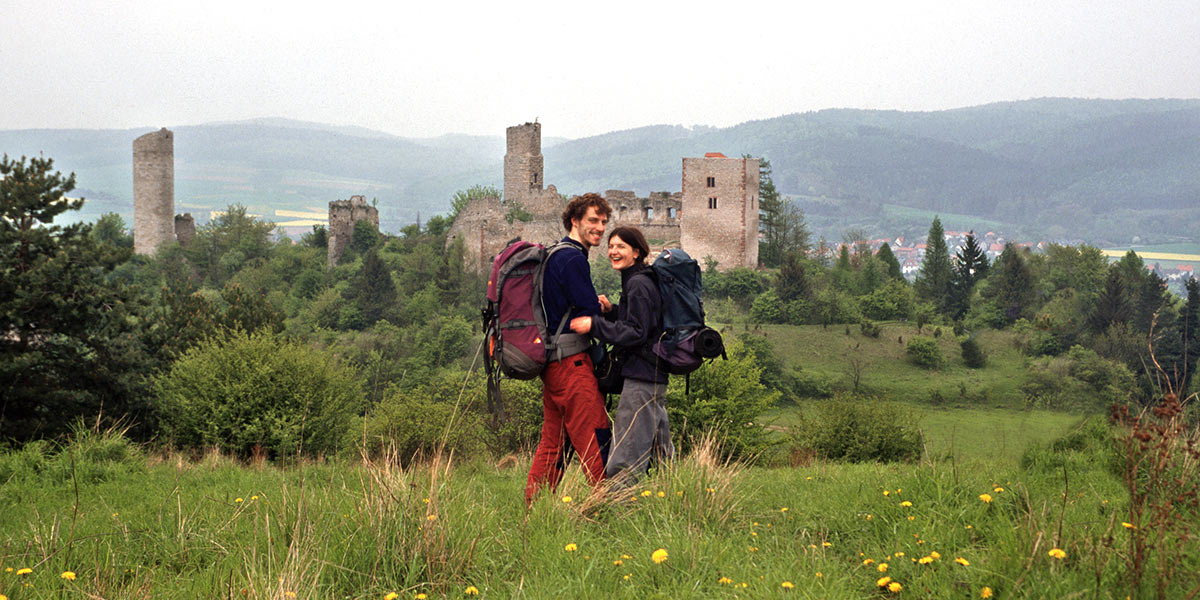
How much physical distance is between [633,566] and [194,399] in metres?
15.0

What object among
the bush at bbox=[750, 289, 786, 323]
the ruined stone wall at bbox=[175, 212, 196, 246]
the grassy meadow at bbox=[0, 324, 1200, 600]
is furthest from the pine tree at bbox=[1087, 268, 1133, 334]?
the grassy meadow at bbox=[0, 324, 1200, 600]

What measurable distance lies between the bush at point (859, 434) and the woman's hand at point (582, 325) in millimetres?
12430

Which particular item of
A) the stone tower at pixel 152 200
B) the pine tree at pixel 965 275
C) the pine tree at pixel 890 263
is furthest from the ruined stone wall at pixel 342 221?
the pine tree at pixel 965 275

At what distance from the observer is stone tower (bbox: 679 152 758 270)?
46.7m

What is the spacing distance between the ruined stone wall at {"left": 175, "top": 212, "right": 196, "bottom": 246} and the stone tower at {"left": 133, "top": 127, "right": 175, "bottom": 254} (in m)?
0.70

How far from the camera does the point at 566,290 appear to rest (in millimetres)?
4766

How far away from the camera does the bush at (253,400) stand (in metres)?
16.0

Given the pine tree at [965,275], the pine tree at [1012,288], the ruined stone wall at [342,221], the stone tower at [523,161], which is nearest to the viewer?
the stone tower at [523,161]

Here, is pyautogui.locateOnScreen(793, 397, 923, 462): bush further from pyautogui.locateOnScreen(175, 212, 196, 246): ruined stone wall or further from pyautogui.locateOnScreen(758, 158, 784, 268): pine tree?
pyautogui.locateOnScreen(175, 212, 196, 246): ruined stone wall

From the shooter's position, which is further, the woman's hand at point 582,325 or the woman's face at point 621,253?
the woman's face at point 621,253

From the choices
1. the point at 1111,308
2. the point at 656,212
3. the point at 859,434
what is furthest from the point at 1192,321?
the point at 859,434

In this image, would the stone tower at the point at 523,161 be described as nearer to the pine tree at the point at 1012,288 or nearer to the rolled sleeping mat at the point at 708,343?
the pine tree at the point at 1012,288

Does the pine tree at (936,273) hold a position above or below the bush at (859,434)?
above

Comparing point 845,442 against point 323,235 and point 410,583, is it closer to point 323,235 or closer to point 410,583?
point 410,583
